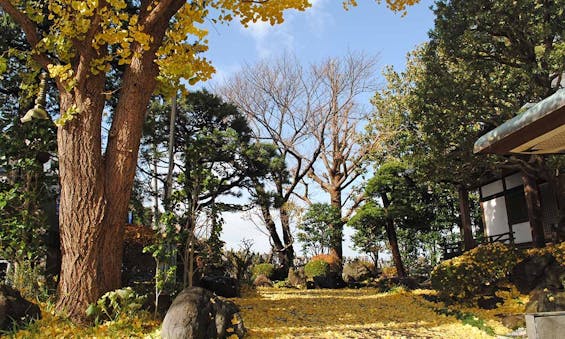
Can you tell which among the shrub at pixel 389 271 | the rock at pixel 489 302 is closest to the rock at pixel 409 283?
the rock at pixel 489 302

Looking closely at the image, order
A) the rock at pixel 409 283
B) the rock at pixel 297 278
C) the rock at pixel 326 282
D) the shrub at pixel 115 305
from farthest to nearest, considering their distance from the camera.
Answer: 1. the rock at pixel 297 278
2. the rock at pixel 326 282
3. the rock at pixel 409 283
4. the shrub at pixel 115 305

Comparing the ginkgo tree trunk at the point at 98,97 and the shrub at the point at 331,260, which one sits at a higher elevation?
the ginkgo tree trunk at the point at 98,97

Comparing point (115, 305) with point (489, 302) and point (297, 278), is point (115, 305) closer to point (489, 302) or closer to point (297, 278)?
point (489, 302)

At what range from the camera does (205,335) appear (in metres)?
4.51

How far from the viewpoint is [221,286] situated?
879cm

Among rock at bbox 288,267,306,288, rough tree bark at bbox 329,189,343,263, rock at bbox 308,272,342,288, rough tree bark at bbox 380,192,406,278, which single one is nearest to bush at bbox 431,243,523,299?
rough tree bark at bbox 380,192,406,278

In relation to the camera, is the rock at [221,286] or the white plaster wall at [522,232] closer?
the rock at [221,286]

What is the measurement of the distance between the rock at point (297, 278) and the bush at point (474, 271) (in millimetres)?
6749

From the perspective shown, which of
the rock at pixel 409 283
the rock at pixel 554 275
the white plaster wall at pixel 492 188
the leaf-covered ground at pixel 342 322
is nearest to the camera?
the leaf-covered ground at pixel 342 322

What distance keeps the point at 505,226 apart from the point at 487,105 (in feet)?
18.4

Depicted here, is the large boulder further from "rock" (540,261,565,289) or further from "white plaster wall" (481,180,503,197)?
"white plaster wall" (481,180,503,197)

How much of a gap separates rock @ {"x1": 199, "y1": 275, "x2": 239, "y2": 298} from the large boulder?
3.72 meters

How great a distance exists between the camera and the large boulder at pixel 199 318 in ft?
14.3

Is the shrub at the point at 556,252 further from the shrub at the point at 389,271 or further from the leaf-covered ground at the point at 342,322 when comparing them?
the shrub at the point at 389,271
